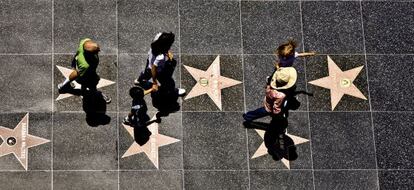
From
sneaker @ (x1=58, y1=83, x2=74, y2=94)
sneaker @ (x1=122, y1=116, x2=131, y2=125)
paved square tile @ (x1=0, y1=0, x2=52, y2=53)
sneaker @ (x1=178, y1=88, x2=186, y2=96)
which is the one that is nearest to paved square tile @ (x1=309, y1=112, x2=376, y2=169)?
sneaker @ (x1=178, y1=88, x2=186, y2=96)

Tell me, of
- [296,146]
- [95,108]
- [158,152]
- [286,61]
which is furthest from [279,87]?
[95,108]

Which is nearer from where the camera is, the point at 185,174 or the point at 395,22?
the point at 185,174

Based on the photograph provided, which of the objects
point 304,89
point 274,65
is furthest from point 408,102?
point 274,65

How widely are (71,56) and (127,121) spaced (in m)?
1.92

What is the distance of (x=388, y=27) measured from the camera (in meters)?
11.4

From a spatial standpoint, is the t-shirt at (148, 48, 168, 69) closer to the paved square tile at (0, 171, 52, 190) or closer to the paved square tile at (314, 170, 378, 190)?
the paved square tile at (0, 171, 52, 190)

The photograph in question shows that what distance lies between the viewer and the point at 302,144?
10.8 m

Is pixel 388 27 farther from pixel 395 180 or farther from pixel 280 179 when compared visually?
pixel 280 179

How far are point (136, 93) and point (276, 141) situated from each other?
3.18 meters

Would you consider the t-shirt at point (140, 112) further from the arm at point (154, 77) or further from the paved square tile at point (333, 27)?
the paved square tile at point (333, 27)

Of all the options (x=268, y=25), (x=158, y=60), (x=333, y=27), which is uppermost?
(x=268, y=25)

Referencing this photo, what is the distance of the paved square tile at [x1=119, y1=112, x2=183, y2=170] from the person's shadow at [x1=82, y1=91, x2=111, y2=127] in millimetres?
405

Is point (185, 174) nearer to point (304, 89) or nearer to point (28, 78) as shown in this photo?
point (304, 89)

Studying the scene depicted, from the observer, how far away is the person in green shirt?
935 centimetres
